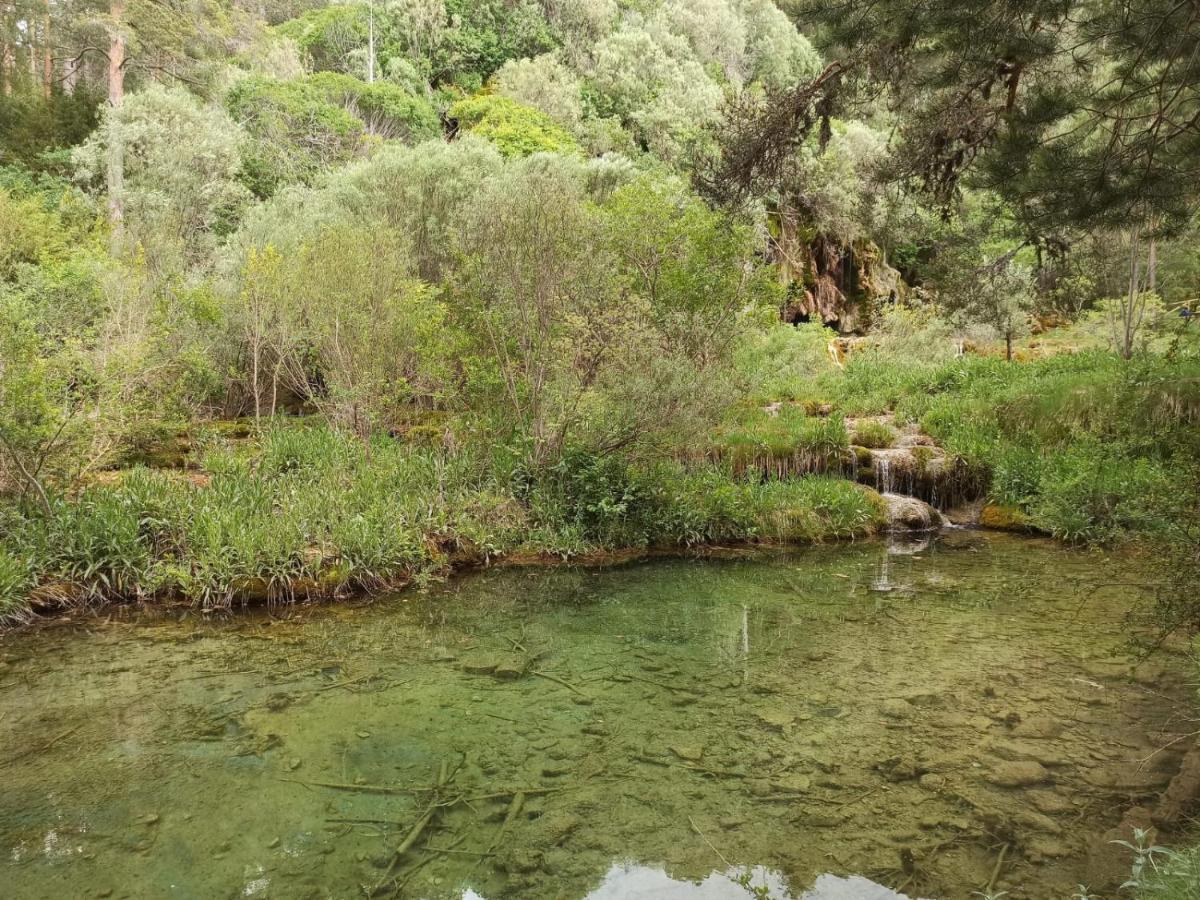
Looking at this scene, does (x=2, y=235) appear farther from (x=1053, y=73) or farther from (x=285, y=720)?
(x=1053, y=73)

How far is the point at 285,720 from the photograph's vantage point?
17.6 feet

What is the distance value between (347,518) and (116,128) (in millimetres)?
15970

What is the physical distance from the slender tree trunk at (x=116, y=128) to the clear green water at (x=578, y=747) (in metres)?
14.0

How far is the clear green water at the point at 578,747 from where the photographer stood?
375 cm

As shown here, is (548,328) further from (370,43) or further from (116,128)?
(370,43)

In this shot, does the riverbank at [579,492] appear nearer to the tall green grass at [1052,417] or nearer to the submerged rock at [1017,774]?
the tall green grass at [1052,417]

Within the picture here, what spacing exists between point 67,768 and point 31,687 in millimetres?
1732

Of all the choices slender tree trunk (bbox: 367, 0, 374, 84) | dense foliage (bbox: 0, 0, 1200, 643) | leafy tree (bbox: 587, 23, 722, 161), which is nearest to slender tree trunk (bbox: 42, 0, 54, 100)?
dense foliage (bbox: 0, 0, 1200, 643)

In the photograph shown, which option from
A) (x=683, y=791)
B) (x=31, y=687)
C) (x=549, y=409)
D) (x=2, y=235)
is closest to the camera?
(x=683, y=791)

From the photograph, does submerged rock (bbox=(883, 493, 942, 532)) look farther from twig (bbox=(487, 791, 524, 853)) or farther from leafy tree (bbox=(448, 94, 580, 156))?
leafy tree (bbox=(448, 94, 580, 156))

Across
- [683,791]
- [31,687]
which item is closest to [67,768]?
[31,687]

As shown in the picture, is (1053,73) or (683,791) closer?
(683,791)

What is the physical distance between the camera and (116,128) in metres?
18.3

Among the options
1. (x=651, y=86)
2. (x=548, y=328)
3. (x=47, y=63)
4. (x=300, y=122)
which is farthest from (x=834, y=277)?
(x=47, y=63)
